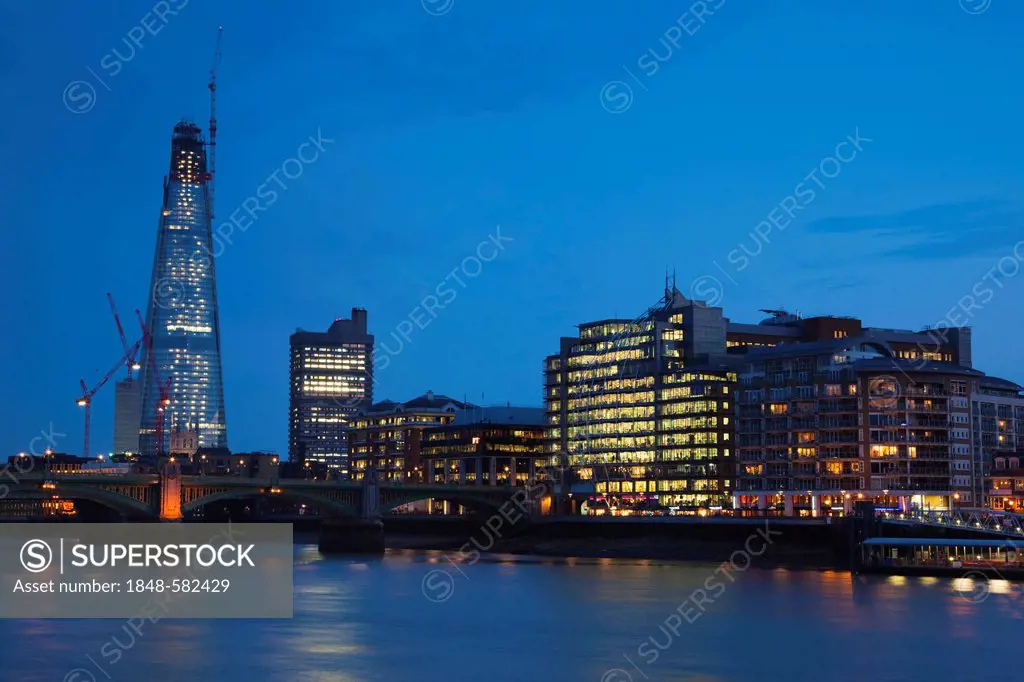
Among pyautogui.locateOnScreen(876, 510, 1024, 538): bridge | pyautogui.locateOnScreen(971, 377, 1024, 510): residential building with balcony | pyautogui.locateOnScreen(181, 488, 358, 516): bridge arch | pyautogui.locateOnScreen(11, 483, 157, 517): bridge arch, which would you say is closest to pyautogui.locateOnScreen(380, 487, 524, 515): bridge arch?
pyautogui.locateOnScreen(181, 488, 358, 516): bridge arch

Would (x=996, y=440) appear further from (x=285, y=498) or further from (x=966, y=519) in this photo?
(x=285, y=498)

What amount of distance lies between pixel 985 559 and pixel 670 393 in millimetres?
77719

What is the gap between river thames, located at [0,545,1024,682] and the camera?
199ft

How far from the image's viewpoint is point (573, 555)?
156 m

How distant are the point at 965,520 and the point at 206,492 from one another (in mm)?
76662

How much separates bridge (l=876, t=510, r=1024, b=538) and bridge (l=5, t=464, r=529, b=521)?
50388 millimetres

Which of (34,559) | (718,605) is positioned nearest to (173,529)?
(34,559)

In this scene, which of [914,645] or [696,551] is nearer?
[914,645]

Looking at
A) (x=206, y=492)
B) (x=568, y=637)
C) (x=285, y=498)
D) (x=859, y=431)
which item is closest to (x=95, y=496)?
(x=206, y=492)

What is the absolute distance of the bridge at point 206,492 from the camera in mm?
131500

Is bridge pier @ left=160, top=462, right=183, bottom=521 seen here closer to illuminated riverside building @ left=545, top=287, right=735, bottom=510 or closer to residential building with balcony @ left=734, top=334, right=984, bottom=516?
residential building with balcony @ left=734, top=334, right=984, bottom=516

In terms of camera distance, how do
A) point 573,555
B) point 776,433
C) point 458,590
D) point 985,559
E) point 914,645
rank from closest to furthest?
point 914,645 → point 458,590 → point 985,559 → point 573,555 → point 776,433

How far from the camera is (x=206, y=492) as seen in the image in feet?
508

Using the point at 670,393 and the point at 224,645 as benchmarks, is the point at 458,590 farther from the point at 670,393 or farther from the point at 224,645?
the point at 670,393
